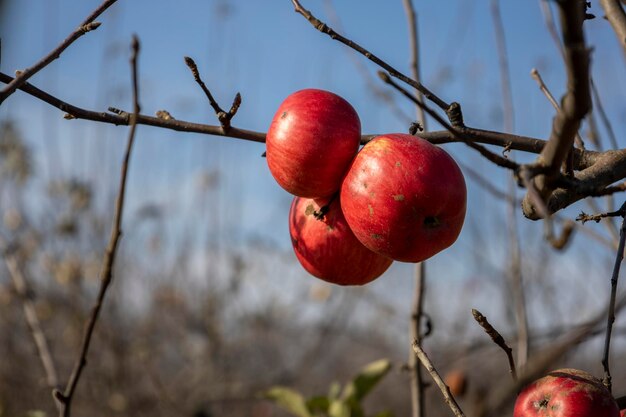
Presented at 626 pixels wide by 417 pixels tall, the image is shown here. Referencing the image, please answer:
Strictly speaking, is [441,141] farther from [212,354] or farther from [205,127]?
[212,354]

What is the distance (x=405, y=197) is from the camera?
0.97 metres

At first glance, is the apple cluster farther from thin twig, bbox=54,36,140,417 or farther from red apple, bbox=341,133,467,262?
thin twig, bbox=54,36,140,417

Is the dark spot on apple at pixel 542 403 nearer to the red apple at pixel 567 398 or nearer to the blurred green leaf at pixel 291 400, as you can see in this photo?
the red apple at pixel 567 398

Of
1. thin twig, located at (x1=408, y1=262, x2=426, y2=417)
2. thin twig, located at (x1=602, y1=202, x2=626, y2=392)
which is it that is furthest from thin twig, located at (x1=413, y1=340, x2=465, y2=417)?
thin twig, located at (x1=408, y1=262, x2=426, y2=417)

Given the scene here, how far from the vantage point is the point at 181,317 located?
5.09 metres

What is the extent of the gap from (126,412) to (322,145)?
3301mm

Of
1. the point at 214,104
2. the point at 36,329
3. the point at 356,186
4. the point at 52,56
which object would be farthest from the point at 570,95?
the point at 36,329

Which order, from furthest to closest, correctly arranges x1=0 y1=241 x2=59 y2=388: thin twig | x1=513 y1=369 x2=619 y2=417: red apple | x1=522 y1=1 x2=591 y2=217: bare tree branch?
1. x1=0 y1=241 x2=59 y2=388: thin twig
2. x1=513 y1=369 x2=619 y2=417: red apple
3. x1=522 y1=1 x2=591 y2=217: bare tree branch

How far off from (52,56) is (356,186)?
1.60ft

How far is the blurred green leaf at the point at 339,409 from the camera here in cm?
159

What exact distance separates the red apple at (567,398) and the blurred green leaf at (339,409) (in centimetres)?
78

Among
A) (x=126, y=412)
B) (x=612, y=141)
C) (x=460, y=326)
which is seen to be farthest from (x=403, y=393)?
(x=612, y=141)

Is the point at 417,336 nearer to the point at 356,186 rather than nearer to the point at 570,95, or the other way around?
the point at 356,186

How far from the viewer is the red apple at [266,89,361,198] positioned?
3.40 feet
